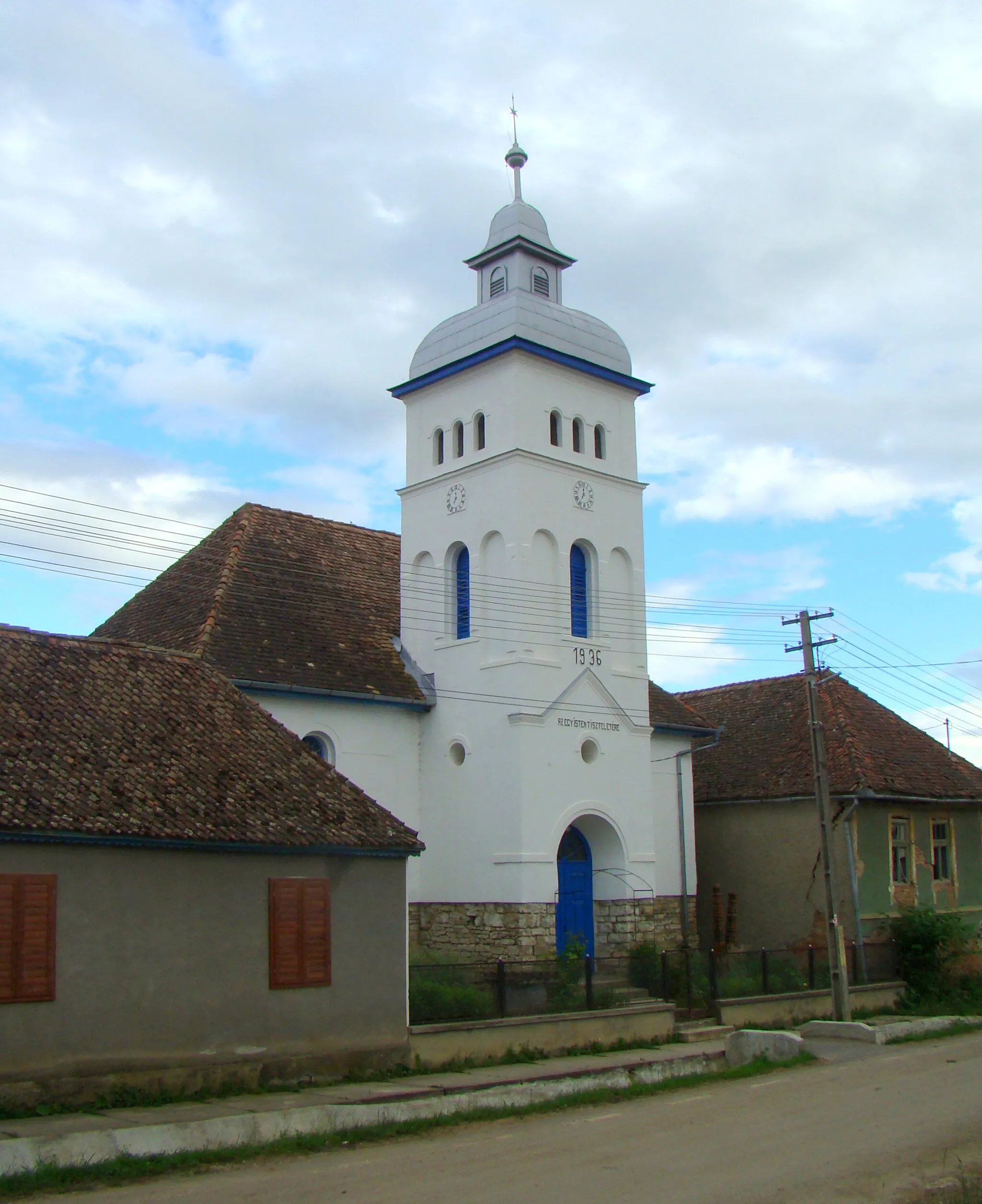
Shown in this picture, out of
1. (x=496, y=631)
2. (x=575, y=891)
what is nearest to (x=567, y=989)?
(x=575, y=891)

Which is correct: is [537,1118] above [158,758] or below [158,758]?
below

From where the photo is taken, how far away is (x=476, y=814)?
949 inches

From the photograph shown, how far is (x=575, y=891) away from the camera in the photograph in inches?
989

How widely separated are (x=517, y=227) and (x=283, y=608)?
966 centimetres

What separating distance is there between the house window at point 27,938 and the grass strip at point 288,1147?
9.45ft

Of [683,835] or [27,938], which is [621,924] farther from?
[27,938]

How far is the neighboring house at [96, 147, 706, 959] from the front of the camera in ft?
77.5

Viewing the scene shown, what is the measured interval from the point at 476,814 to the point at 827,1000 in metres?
7.68

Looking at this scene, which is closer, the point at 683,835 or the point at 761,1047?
the point at 761,1047

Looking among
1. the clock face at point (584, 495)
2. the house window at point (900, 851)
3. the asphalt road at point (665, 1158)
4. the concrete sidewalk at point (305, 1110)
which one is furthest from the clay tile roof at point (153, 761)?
the house window at point (900, 851)

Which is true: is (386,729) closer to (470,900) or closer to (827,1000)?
(470,900)

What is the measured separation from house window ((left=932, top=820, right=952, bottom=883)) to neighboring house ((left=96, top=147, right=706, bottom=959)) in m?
6.72

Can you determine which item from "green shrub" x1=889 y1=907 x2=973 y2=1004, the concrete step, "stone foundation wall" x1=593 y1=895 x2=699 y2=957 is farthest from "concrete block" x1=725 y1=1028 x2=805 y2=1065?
"green shrub" x1=889 y1=907 x2=973 y2=1004

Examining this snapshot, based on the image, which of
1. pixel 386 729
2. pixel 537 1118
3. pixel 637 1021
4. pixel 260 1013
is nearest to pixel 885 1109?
pixel 537 1118
